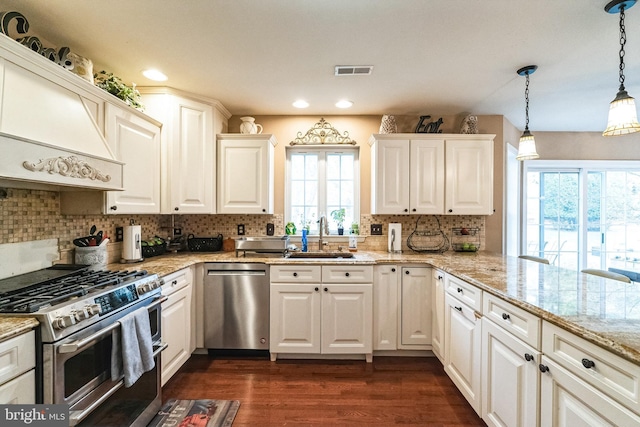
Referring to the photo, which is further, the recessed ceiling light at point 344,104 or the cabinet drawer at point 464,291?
the recessed ceiling light at point 344,104

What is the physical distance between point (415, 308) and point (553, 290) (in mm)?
1230

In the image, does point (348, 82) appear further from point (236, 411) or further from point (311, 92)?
point (236, 411)

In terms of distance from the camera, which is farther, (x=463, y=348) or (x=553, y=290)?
(x=463, y=348)

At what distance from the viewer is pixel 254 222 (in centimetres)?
321

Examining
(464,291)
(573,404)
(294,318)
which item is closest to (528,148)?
(464,291)

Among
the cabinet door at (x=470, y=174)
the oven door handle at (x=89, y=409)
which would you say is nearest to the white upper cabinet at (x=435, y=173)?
the cabinet door at (x=470, y=174)

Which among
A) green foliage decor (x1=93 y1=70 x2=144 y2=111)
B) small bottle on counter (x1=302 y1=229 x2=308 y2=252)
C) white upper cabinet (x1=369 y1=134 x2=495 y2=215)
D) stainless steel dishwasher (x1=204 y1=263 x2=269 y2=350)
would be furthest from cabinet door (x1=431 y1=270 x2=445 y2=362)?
green foliage decor (x1=93 y1=70 x2=144 y2=111)

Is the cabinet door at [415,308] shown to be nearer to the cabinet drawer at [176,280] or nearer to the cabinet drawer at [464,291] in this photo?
the cabinet drawer at [464,291]

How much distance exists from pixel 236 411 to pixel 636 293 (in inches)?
95.5

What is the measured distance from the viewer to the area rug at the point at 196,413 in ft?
5.82

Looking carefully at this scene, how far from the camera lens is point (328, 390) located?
6.97 feet

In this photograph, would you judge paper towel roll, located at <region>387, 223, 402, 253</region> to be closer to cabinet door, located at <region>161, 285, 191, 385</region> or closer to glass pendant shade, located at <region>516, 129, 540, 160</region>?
glass pendant shade, located at <region>516, 129, 540, 160</region>

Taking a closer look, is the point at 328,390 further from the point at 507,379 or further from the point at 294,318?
the point at 507,379

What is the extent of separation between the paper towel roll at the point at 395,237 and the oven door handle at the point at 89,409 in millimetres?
2460
